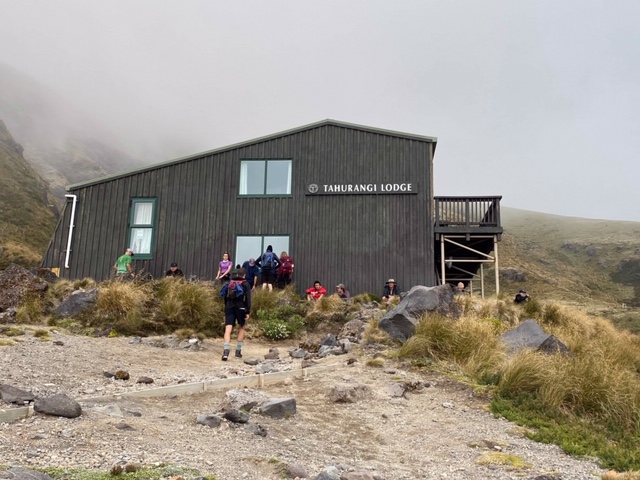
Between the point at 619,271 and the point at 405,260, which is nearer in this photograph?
the point at 405,260

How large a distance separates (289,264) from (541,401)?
400 inches

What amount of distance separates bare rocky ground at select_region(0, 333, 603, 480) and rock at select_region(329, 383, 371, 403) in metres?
0.08

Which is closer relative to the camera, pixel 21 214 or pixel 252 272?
pixel 252 272

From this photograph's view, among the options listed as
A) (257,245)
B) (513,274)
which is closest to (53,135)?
(513,274)

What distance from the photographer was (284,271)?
16109mm

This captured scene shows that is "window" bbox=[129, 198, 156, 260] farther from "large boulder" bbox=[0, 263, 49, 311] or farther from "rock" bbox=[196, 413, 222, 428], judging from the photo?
"rock" bbox=[196, 413, 222, 428]

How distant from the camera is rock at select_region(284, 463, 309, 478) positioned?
152 inches

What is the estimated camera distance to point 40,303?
1228 centimetres

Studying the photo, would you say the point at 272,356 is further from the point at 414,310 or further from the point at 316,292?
the point at 316,292

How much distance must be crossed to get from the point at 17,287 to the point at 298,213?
8.78 m

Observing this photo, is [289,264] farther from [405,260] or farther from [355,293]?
[405,260]

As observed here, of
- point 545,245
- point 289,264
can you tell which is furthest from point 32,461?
point 545,245

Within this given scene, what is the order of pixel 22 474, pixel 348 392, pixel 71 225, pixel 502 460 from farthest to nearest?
pixel 71 225, pixel 348 392, pixel 502 460, pixel 22 474

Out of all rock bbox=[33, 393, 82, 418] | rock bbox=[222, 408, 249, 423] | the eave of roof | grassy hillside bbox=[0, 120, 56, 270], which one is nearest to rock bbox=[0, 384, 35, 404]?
rock bbox=[33, 393, 82, 418]
